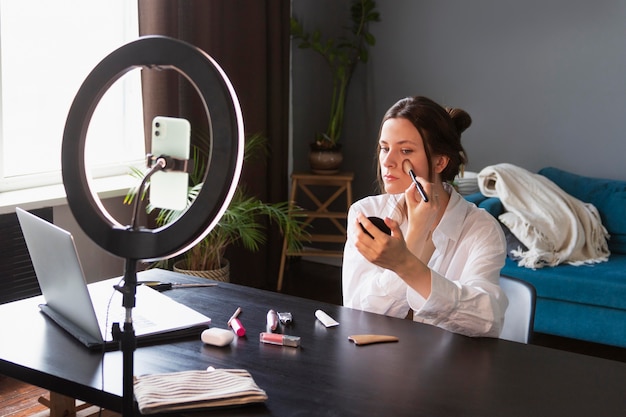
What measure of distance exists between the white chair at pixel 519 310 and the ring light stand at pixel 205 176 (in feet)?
3.67

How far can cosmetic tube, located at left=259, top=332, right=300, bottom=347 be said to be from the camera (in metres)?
1.54

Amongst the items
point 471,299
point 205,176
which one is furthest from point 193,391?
point 471,299

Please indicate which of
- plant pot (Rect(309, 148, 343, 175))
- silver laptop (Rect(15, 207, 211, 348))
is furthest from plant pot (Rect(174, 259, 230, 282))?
silver laptop (Rect(15, 207, 211, 348))

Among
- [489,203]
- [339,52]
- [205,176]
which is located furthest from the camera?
[339,52]

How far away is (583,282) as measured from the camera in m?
3.41

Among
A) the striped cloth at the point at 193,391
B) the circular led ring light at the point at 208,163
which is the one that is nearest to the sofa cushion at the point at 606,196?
the striped cloth at the point at 193,391

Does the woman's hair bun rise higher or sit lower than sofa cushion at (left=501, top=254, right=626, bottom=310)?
higher

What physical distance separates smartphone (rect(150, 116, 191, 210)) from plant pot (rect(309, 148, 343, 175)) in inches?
138

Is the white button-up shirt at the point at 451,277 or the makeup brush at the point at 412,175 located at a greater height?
the makeup brush at the point at 412,175

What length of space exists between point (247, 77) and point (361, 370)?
9.25 feet

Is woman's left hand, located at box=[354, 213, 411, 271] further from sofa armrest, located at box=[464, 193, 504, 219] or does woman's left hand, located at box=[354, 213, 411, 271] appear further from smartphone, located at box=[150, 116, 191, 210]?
sofa armrest, located at box=[464, 193, 504, 219]

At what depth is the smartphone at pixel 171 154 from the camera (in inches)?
38.6

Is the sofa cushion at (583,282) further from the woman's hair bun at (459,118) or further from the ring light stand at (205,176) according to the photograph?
the ring light stand at (205,176)

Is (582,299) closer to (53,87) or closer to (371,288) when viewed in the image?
(371,288)
